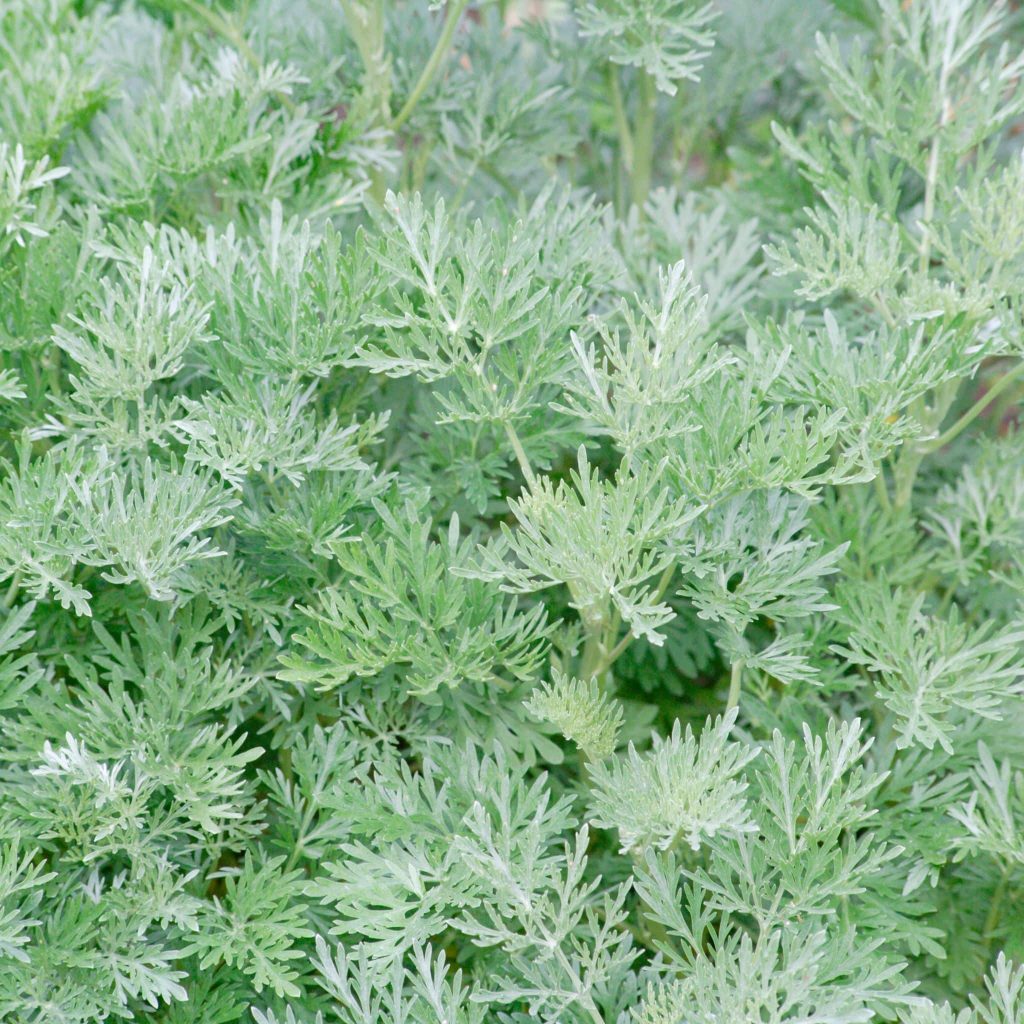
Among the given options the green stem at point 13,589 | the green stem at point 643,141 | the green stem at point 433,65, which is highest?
the green stem at point 433,65

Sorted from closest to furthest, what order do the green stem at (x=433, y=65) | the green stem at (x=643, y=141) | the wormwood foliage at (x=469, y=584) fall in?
the wormwood foliage at (x=469, y=584) < the green stem at (x=433, y=65) < the green stem at (x=643, y=141)

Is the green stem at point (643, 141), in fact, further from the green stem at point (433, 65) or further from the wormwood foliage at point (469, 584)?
the green stem at point (433, 65)

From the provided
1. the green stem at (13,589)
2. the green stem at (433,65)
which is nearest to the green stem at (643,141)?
the green stem at (433,65)

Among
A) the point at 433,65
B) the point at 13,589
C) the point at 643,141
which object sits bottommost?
the point at 13,589

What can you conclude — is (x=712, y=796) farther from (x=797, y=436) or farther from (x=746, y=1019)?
(x=797, y=436)

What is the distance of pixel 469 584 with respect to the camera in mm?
877

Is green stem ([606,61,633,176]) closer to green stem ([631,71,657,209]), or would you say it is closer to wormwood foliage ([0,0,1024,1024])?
green stem ([631,71,657,209])

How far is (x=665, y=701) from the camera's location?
118 cm

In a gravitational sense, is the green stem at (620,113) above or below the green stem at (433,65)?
below

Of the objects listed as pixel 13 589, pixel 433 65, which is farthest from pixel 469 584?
pixel 433 65

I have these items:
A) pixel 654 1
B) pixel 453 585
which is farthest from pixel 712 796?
pixel 654 1

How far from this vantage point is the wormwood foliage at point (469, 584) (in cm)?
80

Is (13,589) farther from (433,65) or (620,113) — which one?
(620,113)

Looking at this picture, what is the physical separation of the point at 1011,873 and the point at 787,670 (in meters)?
0.31
